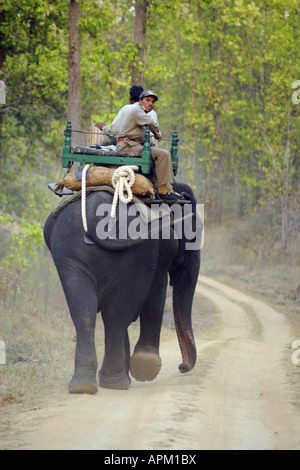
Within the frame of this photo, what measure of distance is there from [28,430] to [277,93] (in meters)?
20.8

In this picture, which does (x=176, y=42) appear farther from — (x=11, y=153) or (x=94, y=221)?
(x=94, y=221)

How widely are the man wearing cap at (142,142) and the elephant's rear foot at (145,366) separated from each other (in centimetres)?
186

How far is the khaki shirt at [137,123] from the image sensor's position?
8734 mm

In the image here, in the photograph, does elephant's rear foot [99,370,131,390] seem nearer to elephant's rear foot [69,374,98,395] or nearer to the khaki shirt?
elephant's rear foot [69,374,98,395]

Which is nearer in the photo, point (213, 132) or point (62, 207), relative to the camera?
point (62, 207)

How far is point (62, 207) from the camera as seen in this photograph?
8227 mm

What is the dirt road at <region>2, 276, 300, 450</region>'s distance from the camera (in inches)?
233

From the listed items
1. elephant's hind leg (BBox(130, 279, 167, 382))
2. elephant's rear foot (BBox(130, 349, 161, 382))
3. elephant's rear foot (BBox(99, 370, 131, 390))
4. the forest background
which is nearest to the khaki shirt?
elephant's hind leg (BBox(130, 279, 167, 382))

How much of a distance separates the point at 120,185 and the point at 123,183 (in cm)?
5

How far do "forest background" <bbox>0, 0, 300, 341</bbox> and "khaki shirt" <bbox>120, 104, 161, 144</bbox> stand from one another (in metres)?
4.63

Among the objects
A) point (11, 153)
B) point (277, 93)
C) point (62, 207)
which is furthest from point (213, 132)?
point (62, 207)

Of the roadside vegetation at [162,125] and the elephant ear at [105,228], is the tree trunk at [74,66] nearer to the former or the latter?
the roadside vegetation at [162,125]

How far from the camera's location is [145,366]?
9.12 metres

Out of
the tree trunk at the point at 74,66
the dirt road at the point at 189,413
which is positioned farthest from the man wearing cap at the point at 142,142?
the tree trunk at the point at 74,66
